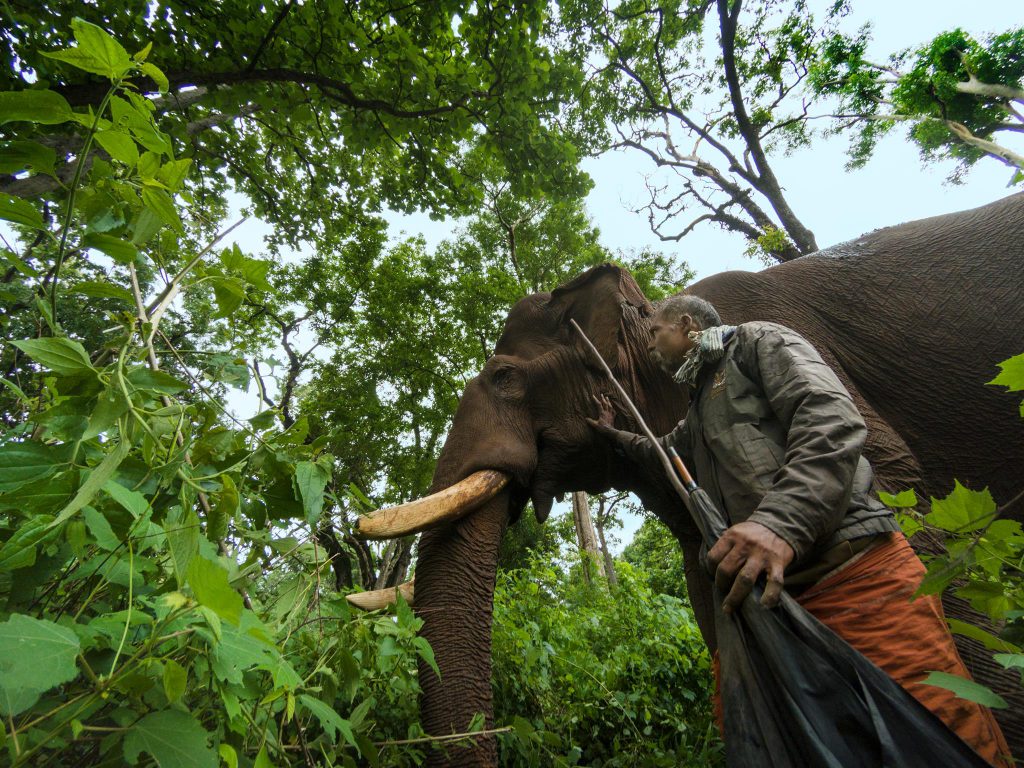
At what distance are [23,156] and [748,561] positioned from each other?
1.81 m

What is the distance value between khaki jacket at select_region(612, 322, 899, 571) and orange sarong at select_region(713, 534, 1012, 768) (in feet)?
0.34

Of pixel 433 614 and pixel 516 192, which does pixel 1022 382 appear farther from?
pixel 516 192

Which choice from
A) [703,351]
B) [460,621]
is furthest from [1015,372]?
[460,621]

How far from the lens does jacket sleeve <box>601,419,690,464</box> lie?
2.81 metres

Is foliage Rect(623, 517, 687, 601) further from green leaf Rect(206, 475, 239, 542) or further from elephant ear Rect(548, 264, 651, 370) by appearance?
green leaf Rect(206, 475, 239, 542)

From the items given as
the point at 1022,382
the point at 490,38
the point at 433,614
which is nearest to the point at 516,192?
the point at 490,38

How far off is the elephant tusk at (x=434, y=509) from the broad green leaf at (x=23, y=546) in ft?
5.99

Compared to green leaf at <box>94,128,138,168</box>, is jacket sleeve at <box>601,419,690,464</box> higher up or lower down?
lower down

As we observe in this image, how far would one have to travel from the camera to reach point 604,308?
3.82 m

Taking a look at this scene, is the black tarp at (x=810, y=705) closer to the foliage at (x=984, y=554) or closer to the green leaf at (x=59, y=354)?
the foliage at (x=984, y=554)

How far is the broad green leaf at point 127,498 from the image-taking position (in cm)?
71

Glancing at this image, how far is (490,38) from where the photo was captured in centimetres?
432

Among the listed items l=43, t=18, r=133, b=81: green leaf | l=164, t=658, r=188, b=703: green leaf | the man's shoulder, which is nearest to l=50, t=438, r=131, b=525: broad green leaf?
l=164, t=658, r=188, b=703: green leaf

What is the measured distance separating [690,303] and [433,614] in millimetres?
2019
